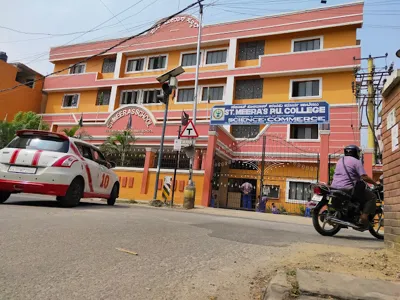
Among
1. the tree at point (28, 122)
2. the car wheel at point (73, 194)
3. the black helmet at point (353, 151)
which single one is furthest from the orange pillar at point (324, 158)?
the tree at point (28, 122)

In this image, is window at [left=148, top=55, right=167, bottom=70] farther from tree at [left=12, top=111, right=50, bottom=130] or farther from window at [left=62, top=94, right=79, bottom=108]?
tree at [left=12, top=111, right=50, bottom=130]

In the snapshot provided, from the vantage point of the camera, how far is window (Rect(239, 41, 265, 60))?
71.5 feet

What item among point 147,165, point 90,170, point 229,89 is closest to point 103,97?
point 229,89

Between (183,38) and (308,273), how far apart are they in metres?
23.4

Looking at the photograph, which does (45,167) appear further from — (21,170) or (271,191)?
(271,191)

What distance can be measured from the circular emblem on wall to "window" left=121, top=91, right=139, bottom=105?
1067cm

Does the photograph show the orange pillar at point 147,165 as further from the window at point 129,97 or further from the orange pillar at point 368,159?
the orange pillar at point 368,159

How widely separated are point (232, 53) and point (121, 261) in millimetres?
20646

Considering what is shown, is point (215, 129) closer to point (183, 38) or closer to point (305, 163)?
point (305, 163)

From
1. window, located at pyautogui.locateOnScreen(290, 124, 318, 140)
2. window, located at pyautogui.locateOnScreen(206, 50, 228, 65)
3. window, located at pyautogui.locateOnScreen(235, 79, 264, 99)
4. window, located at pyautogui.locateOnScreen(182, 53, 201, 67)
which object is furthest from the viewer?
window, located at pyautogui.locateOnScreen(182, 53, 201, 67)

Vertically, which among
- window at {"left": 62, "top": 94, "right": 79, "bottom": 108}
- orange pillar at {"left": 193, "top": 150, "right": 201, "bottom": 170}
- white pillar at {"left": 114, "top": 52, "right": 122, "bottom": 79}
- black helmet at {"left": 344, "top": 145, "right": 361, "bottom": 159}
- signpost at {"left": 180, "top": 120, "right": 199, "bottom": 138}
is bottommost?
black helmet at {"left": 344, "top": 145, "right": 361, "bottom": 159}

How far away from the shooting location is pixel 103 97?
84.7ft

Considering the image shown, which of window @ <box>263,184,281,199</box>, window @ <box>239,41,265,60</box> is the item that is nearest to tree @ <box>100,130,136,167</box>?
window @ <box>263,184,281,199</box>

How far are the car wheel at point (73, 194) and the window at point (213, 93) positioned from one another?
15.8m
